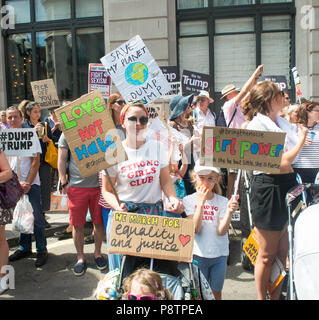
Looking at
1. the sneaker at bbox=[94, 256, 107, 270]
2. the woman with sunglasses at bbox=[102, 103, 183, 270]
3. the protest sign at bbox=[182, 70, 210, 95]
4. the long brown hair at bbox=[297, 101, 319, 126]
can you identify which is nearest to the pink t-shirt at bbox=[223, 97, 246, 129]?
the long brown hair at bbox=[297, 101, 319, 126]

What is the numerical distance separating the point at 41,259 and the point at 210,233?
2.67 m

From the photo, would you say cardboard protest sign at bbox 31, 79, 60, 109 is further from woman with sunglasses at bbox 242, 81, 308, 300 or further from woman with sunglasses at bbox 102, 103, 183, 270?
woman with sunglasses at bbox 242, 81, 308, 300

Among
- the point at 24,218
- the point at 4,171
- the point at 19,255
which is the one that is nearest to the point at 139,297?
the point at 4,171

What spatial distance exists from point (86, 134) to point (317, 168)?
243 cm

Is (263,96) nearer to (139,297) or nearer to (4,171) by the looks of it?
(139,297)

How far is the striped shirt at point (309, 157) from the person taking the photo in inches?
148

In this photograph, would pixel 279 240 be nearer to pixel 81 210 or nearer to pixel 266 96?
pixel 266 96

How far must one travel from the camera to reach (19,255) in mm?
4840

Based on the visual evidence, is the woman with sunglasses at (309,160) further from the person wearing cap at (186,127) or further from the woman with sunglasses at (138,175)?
the woman with sunglasses at (138,175)

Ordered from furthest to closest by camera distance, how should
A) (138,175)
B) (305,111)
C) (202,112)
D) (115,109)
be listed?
(202,112), (305,111), (115,109), (138,175)

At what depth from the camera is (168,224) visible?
2379 millimetres

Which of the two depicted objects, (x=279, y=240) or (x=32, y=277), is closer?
(x=279, y=240)

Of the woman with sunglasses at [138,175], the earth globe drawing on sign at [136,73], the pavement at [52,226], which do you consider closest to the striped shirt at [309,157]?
the woman with sunglasses at [138,175]

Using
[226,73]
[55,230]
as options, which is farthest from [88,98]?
[226,73]
